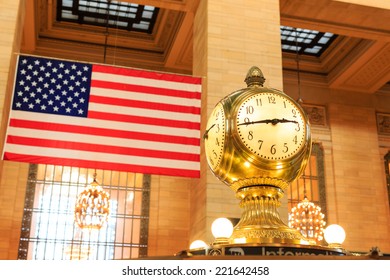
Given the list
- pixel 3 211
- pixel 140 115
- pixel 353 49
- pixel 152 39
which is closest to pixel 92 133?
pixel 140 115

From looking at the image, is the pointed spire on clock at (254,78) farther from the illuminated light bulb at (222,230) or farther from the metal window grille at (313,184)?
the metal window grille at (313,184)

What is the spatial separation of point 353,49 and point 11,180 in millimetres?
8552

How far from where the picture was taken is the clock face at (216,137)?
1624 millimetres

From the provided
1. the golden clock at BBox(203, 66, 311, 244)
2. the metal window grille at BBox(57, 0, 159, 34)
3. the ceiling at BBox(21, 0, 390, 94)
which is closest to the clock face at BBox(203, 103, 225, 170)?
the golden clock at BBox(203, 66, 311, 244)

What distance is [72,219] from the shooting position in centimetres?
1252

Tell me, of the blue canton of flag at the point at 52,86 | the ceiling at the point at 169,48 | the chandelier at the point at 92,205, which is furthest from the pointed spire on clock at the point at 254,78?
the ceiling at the point at 169,48

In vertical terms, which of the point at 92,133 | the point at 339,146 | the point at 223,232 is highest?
the point at 339,146

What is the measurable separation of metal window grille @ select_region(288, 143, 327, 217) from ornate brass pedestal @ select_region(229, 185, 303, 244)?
12265 mm

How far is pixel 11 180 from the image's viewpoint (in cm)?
1211

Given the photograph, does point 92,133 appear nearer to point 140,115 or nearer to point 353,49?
point 140,115

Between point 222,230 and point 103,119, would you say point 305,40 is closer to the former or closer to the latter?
point 103,119

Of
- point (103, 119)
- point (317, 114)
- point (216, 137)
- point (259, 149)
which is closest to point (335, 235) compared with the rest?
point (259, 149)

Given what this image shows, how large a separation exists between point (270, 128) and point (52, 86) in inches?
245

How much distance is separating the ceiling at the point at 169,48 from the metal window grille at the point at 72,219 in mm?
2848
